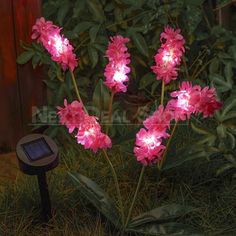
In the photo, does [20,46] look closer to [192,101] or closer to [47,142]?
[47,142]

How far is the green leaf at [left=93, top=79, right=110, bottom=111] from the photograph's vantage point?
9.39 feet

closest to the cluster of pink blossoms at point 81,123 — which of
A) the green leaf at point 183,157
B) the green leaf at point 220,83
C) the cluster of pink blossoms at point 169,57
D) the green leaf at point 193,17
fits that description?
the cluster of pink blossoms at point 169,57

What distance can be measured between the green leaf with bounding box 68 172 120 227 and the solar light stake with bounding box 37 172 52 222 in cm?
14

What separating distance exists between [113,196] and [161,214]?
0.33 metres

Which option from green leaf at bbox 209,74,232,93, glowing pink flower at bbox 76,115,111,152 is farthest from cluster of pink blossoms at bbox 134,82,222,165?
green leaf at bbox 209,74,232,93

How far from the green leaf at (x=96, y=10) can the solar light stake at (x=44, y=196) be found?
115cm

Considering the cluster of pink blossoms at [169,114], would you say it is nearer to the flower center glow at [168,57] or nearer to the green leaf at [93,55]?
the flower center glow at [168,57]

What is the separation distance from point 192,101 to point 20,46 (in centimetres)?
117

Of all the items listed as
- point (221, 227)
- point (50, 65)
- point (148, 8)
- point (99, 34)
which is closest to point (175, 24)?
point (148, 8)

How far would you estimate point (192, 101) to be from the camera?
2.14 meters

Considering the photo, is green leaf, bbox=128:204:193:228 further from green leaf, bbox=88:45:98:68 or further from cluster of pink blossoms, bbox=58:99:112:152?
green leaf, bbox=88:45:98:68

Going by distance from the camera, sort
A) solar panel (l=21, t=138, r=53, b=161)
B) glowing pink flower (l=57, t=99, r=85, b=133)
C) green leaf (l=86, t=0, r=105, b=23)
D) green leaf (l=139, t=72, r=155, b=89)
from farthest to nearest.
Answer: green leaf (l=139, t=72, r=155, b=89) → green leaf (l=86, t=0, r=105, b=23) → solar panel (l=21, t=138, r=53, b=161) → glowing pink flower (l=57, t=99, r=85, b=133)

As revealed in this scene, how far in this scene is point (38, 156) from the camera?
2.22 m

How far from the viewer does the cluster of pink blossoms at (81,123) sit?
212cm
